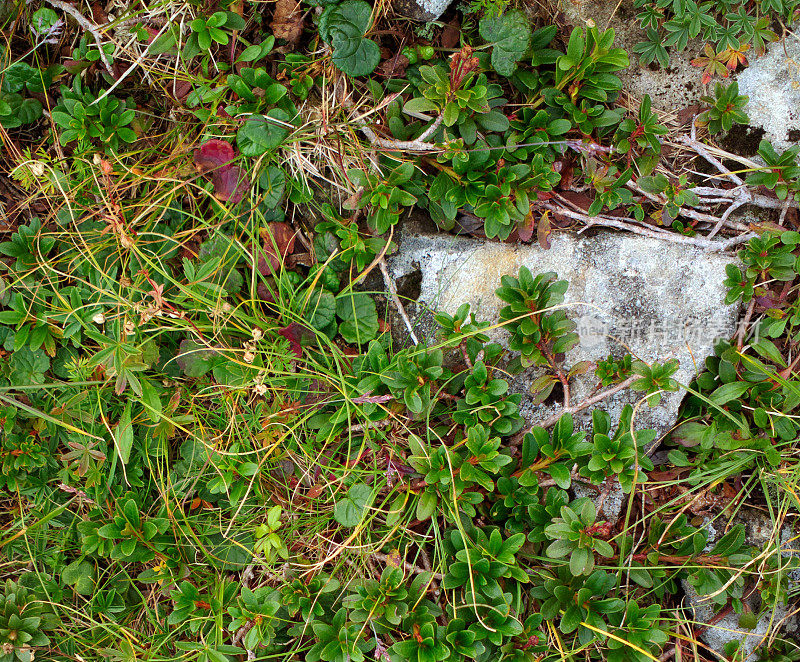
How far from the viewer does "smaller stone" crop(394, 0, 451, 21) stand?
109 inches

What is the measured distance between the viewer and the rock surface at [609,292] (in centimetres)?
283

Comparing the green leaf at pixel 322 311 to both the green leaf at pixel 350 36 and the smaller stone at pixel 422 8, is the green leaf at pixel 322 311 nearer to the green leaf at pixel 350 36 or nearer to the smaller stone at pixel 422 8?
the green leaf at pixel 350 36

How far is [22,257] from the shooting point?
293 cm

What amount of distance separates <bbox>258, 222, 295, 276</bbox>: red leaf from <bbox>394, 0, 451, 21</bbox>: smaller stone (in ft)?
4.05

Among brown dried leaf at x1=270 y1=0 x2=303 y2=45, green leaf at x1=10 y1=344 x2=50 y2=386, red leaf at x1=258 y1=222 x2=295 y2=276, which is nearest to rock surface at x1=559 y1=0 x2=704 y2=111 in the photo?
brown dried leaf at x1=270 y1=0 x2=303 y2=45

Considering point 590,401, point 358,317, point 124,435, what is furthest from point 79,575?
point 590,401

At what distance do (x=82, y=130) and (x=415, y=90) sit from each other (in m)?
1.73

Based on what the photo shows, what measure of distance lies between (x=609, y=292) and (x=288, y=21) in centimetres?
216

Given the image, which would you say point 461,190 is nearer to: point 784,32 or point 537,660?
point 784,32

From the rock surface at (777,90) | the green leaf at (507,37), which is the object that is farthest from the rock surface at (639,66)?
the green leaf at (507,37)

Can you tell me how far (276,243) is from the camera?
292cm

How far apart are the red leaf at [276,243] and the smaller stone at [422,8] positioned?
4.05ft

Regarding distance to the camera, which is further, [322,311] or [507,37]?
[322,311]

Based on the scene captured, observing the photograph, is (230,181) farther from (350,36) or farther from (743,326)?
(743,326)
